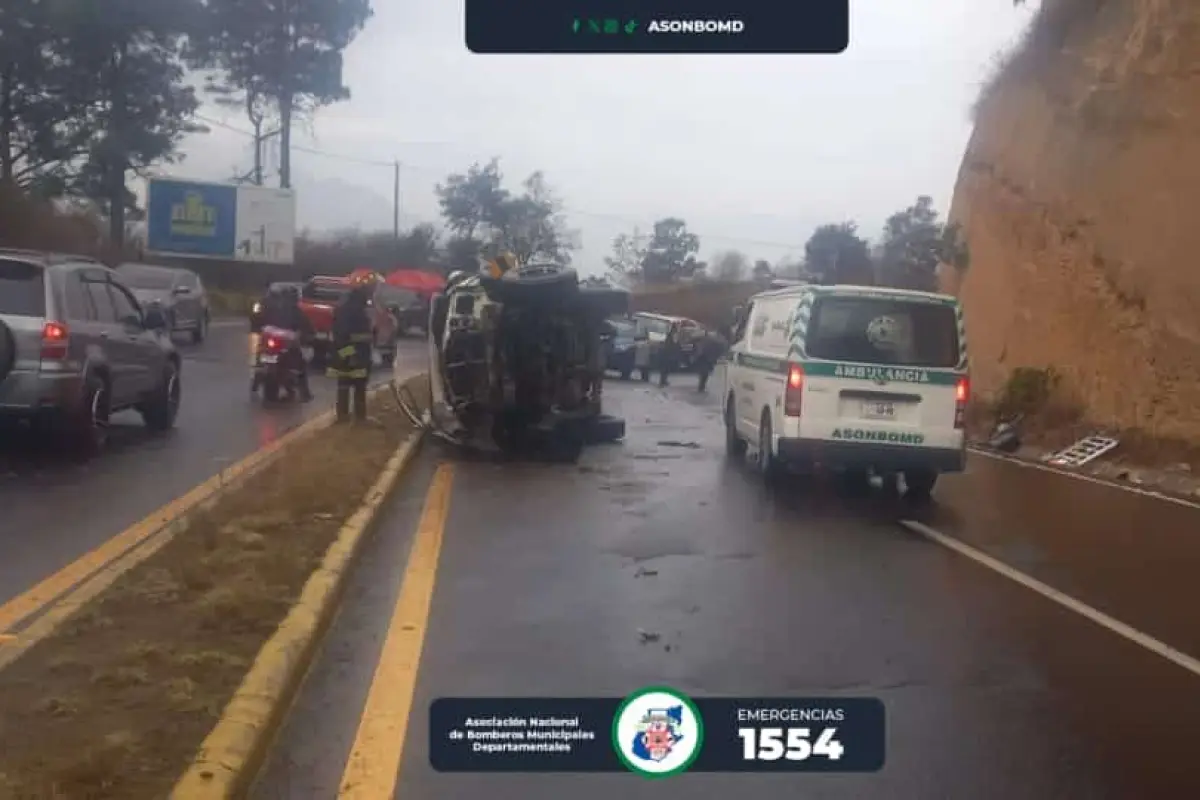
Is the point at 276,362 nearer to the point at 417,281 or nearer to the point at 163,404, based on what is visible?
the point at 163,404

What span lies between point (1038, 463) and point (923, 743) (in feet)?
41.2

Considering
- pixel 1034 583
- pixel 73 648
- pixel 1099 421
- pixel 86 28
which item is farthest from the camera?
pixel 1099 421

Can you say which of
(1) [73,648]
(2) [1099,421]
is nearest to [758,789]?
(1) [73,648]

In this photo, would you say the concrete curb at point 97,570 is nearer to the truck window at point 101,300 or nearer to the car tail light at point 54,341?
the car tail light at point 54,341

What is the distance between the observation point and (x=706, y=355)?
923 inches

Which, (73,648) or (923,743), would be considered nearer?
(923,743)

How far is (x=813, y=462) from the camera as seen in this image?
1134 centimetres

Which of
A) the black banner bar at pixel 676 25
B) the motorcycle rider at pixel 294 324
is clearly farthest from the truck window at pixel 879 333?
the motorcycle rider at pixel 294 324

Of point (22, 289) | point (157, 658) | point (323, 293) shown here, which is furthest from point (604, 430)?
point (157, 658)

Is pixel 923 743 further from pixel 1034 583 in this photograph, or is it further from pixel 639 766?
pixel 1034 583

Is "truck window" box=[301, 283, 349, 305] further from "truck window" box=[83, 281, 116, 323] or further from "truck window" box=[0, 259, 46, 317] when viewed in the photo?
"truck window" box=[0, 259, 46, 317]

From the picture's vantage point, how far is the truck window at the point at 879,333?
1095 cm

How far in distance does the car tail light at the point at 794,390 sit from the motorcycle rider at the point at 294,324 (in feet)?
23.7

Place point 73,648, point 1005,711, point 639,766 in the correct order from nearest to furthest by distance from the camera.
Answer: point 639,766 < point 1005,711 < point 73,648
